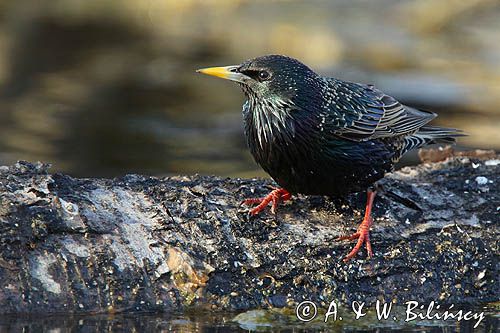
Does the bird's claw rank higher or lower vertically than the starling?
lower

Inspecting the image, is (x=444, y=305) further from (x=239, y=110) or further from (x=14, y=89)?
(x=14, y=89)

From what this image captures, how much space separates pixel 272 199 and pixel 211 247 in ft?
2.32

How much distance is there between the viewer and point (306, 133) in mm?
6094

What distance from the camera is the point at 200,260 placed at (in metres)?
5.56

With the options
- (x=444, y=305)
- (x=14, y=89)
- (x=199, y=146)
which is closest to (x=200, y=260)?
(x=444, y=305)

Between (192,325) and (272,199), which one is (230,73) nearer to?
(272,199)

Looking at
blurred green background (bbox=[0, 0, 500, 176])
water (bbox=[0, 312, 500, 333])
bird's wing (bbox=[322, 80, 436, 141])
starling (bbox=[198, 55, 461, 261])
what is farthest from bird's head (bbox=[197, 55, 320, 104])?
blurred green background (bbox=[0, 0, 500, 176])

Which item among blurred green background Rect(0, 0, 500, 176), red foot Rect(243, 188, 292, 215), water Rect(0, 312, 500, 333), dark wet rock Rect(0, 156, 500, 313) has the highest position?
blurred green background Rect(0, 0, 500, 176)

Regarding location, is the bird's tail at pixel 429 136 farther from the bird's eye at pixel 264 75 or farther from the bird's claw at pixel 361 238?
the bird's eye at pixel 264 75

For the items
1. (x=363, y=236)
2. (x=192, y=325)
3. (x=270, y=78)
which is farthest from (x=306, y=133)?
(x=192, y=325)

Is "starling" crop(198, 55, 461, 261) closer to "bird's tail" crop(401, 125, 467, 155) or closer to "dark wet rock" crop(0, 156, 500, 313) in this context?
"dark wet rock" crop(0, 156, 500, 313)

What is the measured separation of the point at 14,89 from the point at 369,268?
8.76 m

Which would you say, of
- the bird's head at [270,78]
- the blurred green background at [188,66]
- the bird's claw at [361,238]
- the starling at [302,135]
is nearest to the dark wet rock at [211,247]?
the bird's claw at [361,238]

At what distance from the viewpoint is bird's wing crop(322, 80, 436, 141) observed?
6.32 m
